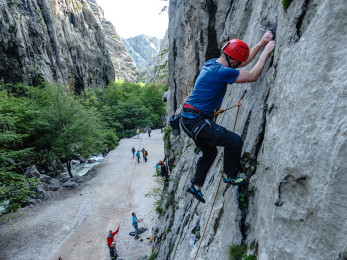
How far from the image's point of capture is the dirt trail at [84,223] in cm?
1181

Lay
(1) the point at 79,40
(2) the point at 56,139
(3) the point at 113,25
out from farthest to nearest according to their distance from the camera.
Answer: (3) the point at 113,25 → (1) the point at 79,40 → (2) the point at 56,139

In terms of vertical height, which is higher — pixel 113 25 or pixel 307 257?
pixel 113 25

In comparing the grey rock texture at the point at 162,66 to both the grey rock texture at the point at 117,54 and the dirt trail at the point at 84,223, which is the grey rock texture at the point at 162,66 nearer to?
the dirt trail at the point at 84,223

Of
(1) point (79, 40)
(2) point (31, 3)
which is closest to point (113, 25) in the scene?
(1) point (79, 40)

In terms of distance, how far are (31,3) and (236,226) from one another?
130ft

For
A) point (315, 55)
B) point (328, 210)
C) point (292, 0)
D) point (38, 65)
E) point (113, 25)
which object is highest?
point (113, 25)

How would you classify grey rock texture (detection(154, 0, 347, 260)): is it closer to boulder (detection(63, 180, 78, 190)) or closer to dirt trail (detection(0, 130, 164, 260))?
dirt trail (detection(0, 130, 164, 260))

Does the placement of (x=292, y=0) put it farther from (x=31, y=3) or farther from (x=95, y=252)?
(x=31, y=3)

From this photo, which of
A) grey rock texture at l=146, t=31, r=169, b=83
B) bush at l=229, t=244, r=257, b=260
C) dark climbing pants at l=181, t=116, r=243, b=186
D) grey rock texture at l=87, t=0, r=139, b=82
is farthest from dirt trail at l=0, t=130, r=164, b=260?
grey rock texture at l=87, t=0, r=139, b=82

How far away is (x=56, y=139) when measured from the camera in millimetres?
21062

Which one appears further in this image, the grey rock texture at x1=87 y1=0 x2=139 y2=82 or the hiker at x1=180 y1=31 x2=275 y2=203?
the grey rock texture at x1=87 y1=0 x2=139 y2=82

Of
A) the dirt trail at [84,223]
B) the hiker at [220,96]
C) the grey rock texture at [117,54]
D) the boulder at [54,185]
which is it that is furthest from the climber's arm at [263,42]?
the grey rock texture at [117,54]

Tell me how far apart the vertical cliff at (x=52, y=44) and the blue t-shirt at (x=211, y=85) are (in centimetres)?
2901

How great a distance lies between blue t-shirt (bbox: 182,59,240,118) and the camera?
3.13m
